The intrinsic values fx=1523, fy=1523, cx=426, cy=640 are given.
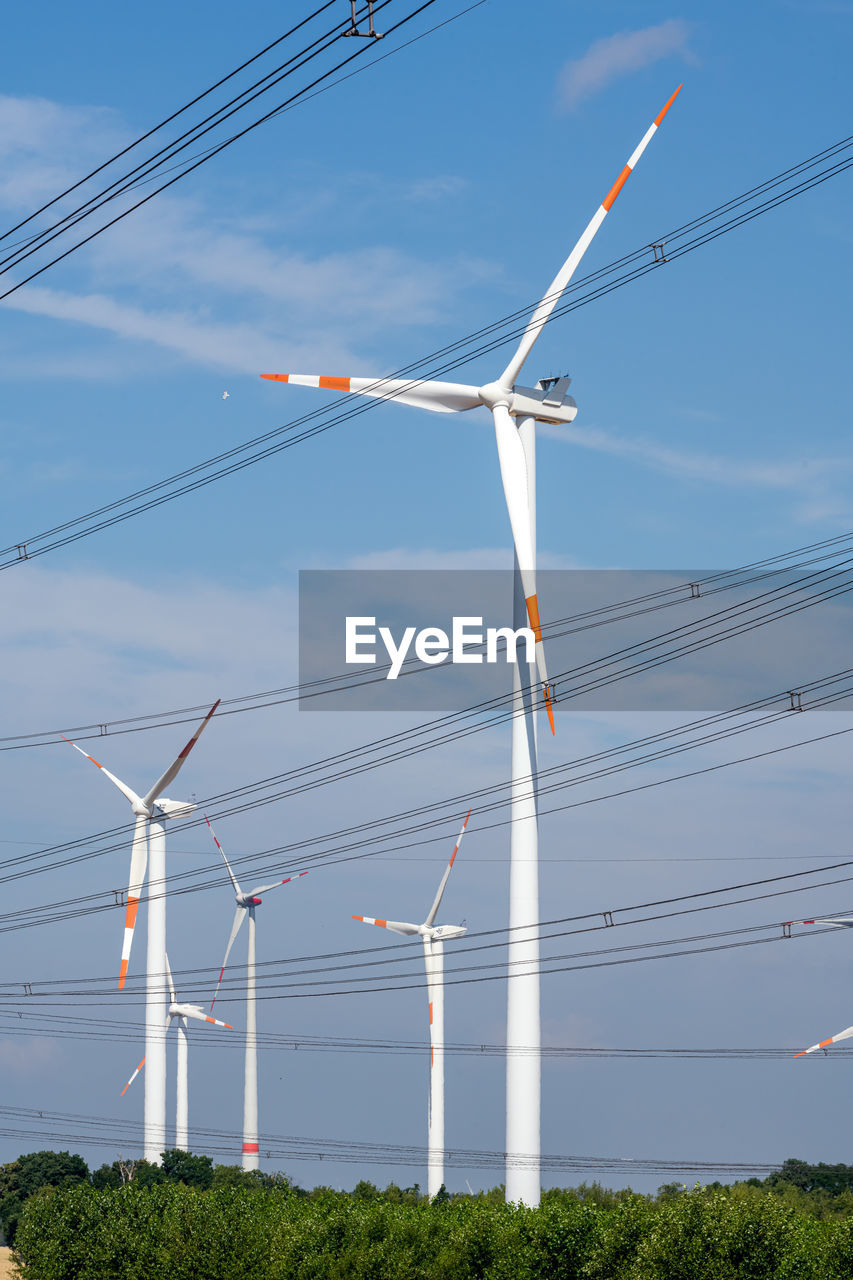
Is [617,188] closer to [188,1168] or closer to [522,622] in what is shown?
[522,622]

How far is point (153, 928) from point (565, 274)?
A: 58969 millimetres

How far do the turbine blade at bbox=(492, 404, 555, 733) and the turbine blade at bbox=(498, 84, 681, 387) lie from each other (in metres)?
1.98

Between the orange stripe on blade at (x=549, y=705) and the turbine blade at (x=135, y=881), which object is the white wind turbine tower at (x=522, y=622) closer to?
the orange stripe on blade at (x=549, y=705)

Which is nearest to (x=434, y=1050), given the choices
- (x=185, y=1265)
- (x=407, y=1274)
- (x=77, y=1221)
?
(x=77, y=1221)

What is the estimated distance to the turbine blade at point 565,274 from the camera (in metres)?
62.1

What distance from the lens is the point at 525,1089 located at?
54969mm

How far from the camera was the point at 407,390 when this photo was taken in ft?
219

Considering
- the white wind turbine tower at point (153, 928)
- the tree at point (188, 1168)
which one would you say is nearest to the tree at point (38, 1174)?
the tree at point (188, 1168)

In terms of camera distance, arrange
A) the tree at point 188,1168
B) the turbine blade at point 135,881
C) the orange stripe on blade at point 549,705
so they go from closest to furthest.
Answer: the orange stripe on blade at point 549,705 → the turbine blade at point 135,881 → the tree at point 188,1168

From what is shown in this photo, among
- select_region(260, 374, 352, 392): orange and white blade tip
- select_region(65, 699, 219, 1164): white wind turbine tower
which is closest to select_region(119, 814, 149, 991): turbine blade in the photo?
select_region(65, 699, 219, 1164): white wind turbine tower

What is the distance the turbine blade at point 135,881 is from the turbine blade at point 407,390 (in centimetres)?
4455

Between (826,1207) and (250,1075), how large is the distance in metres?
57.2

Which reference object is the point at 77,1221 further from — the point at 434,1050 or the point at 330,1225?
the point at 434,1050

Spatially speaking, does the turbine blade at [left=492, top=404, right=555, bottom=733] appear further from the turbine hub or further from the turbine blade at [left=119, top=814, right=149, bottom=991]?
the turbine blade at [left=119, top=814, right=149, bottom=991]
